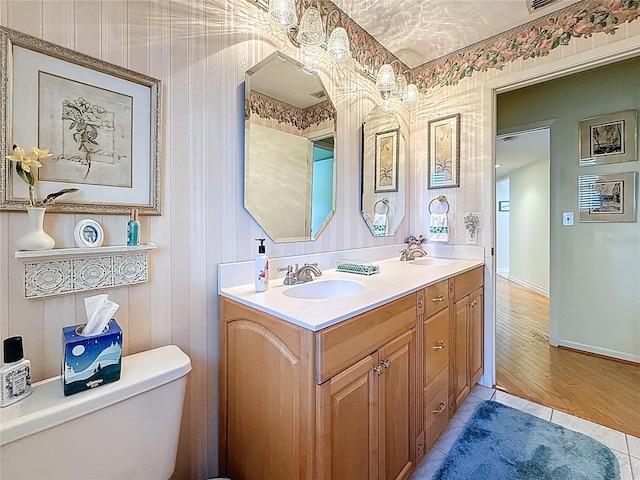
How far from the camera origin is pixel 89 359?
761mm

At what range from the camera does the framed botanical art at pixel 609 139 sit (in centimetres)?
230

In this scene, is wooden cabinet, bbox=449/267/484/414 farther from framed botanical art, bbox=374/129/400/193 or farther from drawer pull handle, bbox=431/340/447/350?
framed botanical art, bbox=374/129/400/193

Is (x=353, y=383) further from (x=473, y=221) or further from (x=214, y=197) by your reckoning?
(x=473, y=221)

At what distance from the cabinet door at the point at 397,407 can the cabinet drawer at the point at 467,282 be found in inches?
22.5

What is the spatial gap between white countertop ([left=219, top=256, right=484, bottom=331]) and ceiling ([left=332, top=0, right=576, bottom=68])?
61.2 inches

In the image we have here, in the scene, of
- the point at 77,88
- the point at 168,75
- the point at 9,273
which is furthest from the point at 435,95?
the point at 9,273

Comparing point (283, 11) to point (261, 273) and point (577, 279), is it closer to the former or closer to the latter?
point (261, 273)

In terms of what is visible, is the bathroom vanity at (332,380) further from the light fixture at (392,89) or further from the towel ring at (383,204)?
the light fixture at (392,89)

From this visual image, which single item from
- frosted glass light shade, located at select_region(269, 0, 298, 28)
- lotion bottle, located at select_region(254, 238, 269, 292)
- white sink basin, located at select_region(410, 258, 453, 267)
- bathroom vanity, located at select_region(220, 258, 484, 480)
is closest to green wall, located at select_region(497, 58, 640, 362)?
white sink basin, located at select_region(410, 258, 453, 267)

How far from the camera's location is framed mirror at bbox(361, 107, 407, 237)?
1981mm

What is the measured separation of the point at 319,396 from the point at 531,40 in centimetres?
249

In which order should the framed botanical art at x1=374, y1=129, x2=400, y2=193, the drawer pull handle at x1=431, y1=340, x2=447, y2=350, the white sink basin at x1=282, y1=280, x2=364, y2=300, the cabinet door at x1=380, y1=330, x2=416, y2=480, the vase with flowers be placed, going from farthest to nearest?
the framed botanical art at x1=374, y1=129, x2=400, y2=193 → the drawer pull handle at x1=431, y1=340, x2=447, y2=350 → the white sink basin at x1=282, y1=280, x2=364, y2=300 → the cabinet door at x1=380, y1=330, x2=416, y2=480 → the vase with flowers

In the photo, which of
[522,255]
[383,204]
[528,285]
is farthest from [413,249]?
[522,255]

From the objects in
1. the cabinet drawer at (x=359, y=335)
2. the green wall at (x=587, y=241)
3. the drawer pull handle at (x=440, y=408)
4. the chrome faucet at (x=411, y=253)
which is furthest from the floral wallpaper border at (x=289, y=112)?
the green wall at (x=587, y=241)
